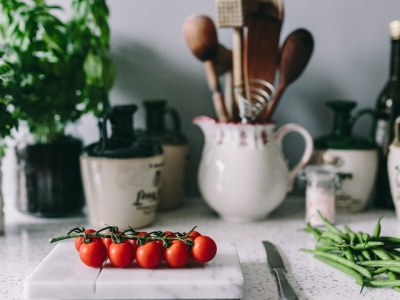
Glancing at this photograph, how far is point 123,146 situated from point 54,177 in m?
0.21

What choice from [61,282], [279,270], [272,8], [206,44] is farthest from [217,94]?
[61,282]

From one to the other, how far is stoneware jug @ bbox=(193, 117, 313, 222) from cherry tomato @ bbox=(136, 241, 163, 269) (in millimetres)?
384

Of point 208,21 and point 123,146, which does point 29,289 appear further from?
point 208,21

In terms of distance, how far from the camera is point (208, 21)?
1092 mm

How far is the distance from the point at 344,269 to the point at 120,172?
470 millimetres

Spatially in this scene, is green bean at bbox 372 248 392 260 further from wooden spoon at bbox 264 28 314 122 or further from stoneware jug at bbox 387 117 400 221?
wooden spoon at bbox 264 28 314 122

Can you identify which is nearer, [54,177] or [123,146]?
[123,146]

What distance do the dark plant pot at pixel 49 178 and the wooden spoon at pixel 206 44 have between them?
0.34 metres

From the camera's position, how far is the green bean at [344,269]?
758mm

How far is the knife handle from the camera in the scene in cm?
70

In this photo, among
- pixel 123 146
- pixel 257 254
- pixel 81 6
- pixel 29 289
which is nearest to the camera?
pixel 29 289

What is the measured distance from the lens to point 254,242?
3.23ft

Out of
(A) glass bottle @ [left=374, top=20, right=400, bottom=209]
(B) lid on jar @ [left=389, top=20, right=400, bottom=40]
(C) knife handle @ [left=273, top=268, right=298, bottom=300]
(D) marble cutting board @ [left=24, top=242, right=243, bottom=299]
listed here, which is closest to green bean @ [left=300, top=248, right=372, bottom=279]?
(C) knife handle @ [left=273, top=268, right=298, bottom=300]

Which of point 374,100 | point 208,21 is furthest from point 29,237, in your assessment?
point 374,100
